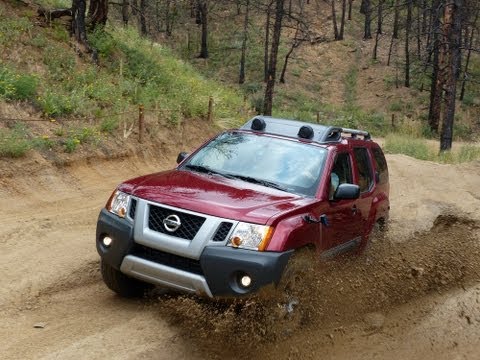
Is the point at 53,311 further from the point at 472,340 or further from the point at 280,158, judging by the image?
the point at 472,340

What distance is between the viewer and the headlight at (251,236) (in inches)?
182

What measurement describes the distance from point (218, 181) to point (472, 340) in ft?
9.38

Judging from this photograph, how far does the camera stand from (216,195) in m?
5.09

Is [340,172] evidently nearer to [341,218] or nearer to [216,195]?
[341,218]

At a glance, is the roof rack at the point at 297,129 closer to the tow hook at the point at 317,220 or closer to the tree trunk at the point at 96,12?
the tow hook at the point at 317,220

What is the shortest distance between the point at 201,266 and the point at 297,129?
8.85 ft

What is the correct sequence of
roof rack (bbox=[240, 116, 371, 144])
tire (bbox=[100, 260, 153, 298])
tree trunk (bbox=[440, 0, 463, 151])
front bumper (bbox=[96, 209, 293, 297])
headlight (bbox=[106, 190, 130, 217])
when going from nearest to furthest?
front bumper (bbox=[96, 209, 293, 297]) → headlight (bbox=[106, 190, 130, 217]) → tire (bbox=[100, 260, 153, 298]) → roof rack (bbox=[240, 116, 371, 144]) → tree trunk (bbox=[440, 0, 463, 151])

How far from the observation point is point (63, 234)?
7.88 meters

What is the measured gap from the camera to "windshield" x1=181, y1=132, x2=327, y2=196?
579cm

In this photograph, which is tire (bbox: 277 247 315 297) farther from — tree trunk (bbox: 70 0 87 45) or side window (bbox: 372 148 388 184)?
tree trunk (bbox: 70 0 87 45)

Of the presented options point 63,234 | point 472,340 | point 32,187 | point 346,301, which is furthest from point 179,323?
point 32,187

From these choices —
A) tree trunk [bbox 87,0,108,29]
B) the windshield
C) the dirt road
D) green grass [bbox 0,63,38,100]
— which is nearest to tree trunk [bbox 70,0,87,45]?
tree trunk [bbox 87,0,108,29]

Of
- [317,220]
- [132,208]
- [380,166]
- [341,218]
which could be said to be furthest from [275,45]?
[132,208]

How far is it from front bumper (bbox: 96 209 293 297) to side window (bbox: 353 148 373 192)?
245cm
